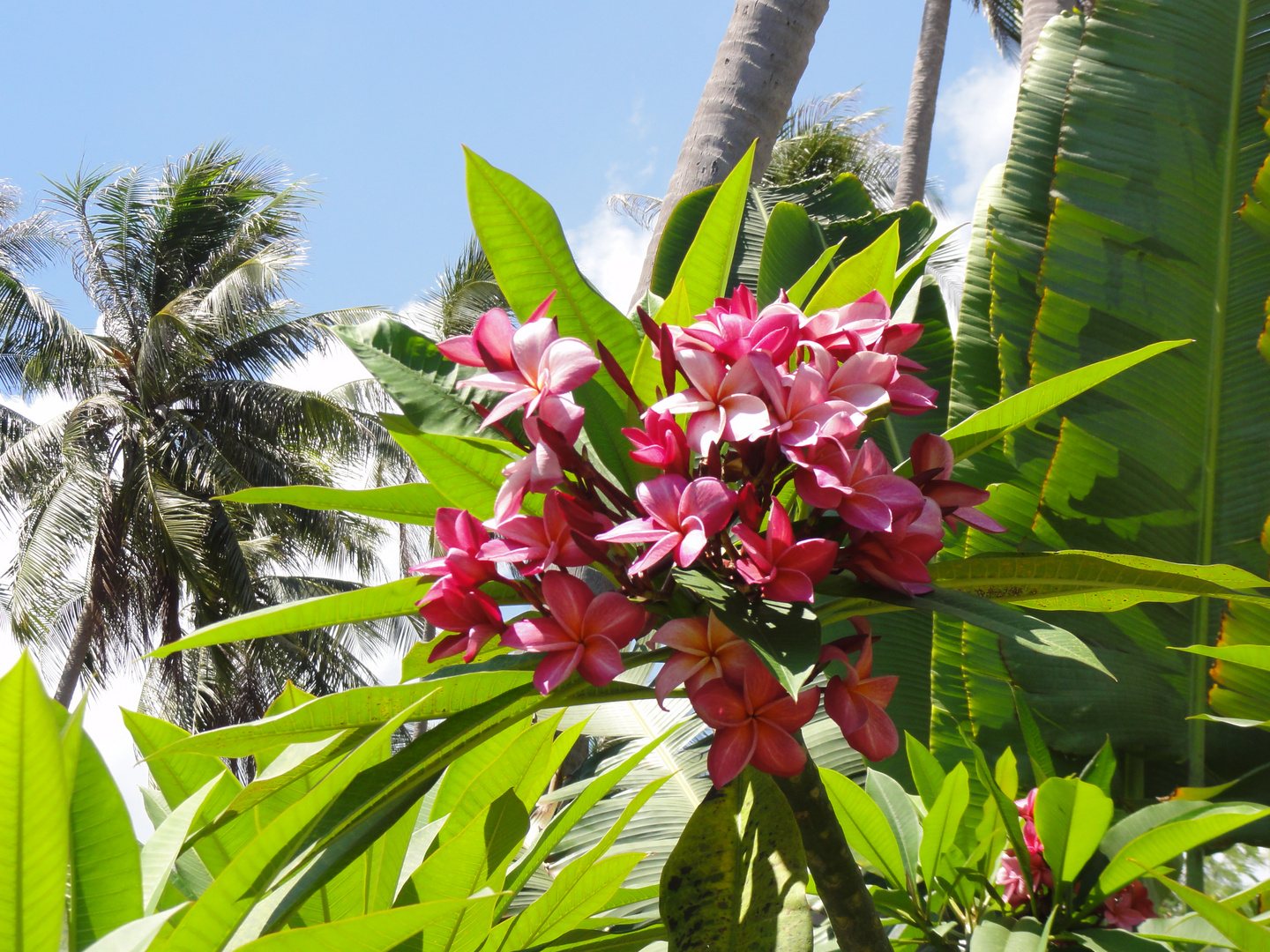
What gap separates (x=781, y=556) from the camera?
626 millimetres

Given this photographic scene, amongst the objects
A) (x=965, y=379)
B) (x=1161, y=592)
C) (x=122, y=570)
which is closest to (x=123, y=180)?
(x=122, y=570)

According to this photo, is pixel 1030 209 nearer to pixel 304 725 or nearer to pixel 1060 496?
pixel 1060 496

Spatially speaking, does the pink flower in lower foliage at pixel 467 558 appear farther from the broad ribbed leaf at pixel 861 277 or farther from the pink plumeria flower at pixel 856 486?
the broad ribbed leaf at pixel 861 277

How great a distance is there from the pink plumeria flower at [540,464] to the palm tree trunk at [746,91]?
1.14 meters

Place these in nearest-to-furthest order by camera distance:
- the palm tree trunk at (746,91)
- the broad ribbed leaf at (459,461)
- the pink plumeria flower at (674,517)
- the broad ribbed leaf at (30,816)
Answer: the broad ribbed leaf at (30,816) < the pink plumeria flower at (674,517) < the broad ribbed leaf at (459,461) < the palm tree trunk at (746,91)

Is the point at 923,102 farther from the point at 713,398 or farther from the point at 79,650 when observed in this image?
the point at 79,650

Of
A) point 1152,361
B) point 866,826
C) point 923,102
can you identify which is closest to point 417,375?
point 866,826

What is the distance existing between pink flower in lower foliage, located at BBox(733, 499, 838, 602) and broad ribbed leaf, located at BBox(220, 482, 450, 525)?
359 mm

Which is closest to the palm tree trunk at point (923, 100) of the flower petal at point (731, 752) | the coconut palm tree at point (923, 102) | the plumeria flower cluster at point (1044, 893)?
the coconut palm tree at point (923, 102)

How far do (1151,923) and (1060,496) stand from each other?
0.66m

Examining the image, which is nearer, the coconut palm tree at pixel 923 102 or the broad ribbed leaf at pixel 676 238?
the broad ribbed leaf at pixel 676 238

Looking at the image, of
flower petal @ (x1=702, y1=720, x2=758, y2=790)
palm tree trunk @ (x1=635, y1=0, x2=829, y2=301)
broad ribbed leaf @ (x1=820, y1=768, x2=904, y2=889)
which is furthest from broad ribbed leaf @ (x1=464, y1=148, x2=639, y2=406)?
palm tree trunk @ (x1=635, y1=0, x2=829, y2=301)

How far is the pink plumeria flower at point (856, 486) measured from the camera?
2.07 feet

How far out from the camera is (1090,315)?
59.9 inches
